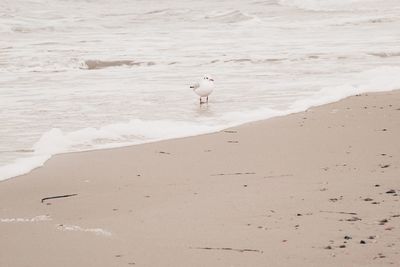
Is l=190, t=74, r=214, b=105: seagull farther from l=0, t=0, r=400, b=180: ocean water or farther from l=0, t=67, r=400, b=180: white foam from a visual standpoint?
l=0, t=67, r=400, b=180: white foam

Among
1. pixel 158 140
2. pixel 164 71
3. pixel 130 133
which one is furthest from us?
pixel 164 71

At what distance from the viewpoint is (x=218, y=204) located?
374cm

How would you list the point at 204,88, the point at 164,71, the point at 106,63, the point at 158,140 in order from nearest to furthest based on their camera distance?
the point at 158,140, the point at 204,88, the point at 164,71, the point at 106,63

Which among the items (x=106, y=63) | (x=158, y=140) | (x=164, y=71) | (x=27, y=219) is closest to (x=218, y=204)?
(x=27, y=219)

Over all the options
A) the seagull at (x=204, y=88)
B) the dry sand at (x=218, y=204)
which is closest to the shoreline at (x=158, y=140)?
the dry sand at (x=218, y=204)

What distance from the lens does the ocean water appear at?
6660 millimetres

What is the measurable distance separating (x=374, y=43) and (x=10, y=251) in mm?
12311

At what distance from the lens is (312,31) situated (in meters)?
18.2

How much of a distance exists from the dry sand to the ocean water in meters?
0.77

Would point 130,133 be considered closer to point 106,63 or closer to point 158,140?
point 158,140

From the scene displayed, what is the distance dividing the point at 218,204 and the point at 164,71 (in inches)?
301

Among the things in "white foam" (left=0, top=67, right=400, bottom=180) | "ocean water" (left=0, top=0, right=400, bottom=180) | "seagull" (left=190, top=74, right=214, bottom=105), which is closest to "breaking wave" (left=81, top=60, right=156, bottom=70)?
"ocean water" (left=0, top=0, right=400, bottom=180)

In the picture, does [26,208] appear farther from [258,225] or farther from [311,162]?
[311,162]

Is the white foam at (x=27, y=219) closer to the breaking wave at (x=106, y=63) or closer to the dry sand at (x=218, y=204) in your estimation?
the dry sand at (x=218, y=204)
